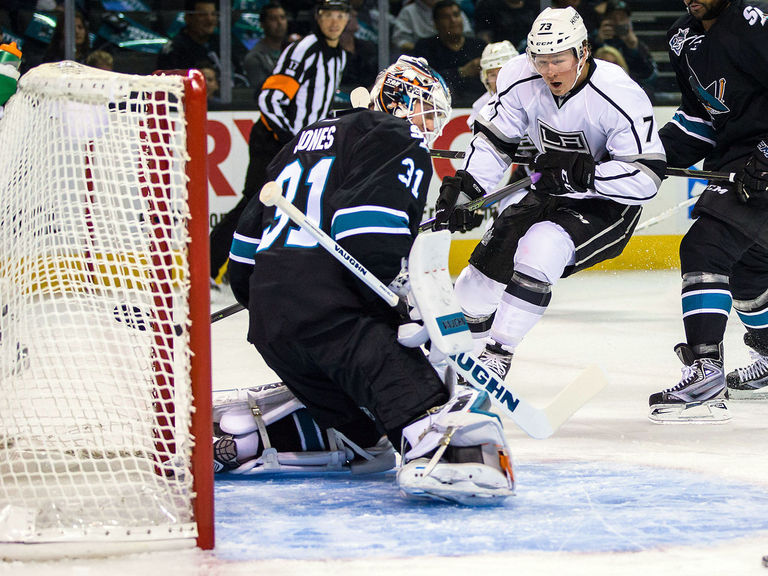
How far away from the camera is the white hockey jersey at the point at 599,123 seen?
9.64ft

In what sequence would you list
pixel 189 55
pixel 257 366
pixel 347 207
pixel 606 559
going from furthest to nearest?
pixel 189 55 → pixel 257 366 → pixel 347 207 → pixel 606 559

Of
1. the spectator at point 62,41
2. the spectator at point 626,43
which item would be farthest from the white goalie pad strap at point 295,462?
the spectator at point 626,43

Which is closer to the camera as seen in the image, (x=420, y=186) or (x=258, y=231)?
(x=420, y=186)

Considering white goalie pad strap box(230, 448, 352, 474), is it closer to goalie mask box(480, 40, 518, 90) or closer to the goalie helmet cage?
the goalie helmet cage

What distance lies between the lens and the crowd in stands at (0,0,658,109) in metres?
5.97

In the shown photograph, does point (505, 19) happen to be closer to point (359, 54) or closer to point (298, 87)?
point (359, 54)

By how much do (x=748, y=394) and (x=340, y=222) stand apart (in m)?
1.70

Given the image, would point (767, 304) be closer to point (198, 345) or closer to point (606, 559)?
point (606, 559)

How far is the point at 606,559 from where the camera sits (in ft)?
5.66

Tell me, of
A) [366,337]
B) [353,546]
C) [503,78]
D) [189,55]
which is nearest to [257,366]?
[503,78]

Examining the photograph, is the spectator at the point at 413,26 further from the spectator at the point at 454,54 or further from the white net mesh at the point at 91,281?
the white net mesh at the point at 91,281

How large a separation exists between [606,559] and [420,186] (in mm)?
735

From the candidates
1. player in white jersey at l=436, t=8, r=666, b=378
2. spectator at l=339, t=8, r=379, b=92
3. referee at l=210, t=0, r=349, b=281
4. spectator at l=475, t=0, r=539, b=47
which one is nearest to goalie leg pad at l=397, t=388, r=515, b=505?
player in white jersey at l=436, t=8, r=666, b=378

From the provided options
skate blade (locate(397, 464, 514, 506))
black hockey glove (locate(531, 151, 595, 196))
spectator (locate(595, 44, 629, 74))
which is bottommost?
skate blade (locate(397, 464, 514, 506))
